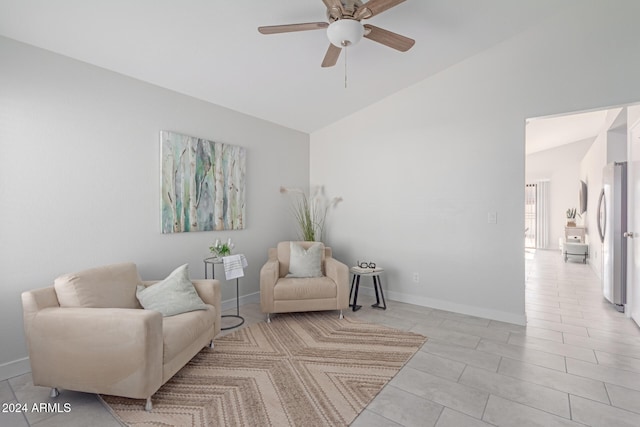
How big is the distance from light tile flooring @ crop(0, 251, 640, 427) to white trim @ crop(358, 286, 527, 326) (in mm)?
103

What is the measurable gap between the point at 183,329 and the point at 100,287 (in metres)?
0.69

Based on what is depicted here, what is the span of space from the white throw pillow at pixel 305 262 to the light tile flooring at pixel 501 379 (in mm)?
662

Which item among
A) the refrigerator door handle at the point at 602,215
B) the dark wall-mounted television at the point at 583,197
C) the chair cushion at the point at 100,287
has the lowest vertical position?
Answer: the chair cushion at the point at 100,287

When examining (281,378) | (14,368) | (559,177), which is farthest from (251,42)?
(559,177)

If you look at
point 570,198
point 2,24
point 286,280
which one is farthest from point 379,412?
point 570,198

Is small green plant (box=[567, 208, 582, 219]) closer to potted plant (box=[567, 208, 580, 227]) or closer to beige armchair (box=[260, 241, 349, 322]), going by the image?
potted plant (box=[567, 208, 580, 227])

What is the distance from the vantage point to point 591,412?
179 centimetres

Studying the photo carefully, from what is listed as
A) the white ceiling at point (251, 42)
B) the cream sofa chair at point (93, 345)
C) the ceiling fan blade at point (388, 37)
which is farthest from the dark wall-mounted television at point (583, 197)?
the cream sofa chair at point (93, 345)

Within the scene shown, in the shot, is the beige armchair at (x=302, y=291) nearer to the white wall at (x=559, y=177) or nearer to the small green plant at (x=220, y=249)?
the small green plant at (x=220, y=249)

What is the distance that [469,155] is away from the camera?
3459mm

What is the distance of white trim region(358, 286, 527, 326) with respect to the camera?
3205 millimetres

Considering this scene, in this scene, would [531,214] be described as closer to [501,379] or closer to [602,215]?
[602,215]

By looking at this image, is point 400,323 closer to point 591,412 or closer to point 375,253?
point 375,253

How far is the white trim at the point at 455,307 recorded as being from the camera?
10.5 ft
